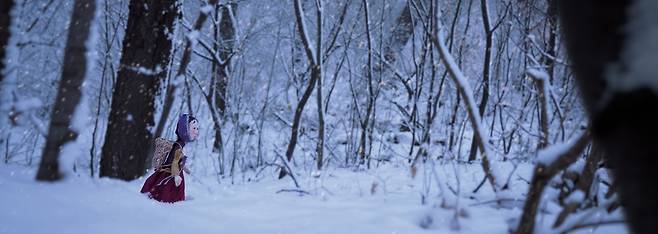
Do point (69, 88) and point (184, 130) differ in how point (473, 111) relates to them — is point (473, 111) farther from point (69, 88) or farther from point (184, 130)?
point (184, 130)

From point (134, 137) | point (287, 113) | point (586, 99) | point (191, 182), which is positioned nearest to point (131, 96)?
point (134, 137)

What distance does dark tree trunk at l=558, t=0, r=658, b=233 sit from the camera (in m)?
0.54

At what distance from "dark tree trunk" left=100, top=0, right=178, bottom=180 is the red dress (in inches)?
13.7

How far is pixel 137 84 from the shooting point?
12.0 feet

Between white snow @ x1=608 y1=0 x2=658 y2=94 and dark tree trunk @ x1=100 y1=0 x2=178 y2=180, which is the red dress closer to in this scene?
dark tree trunk @ x1=100 y1=0 x2=178 y2=180

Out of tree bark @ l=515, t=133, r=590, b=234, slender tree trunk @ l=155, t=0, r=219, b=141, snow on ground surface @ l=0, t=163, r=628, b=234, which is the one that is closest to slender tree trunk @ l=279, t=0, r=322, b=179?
slender tree trunk @ l=155, t=0, r=219, b=141

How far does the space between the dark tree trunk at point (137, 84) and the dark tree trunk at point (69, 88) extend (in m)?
1.20

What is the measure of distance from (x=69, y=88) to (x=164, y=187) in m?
1.34

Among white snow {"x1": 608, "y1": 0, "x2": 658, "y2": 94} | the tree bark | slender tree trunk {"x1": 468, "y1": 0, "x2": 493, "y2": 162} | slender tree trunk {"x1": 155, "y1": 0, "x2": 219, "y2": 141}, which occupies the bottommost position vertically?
the tree bark

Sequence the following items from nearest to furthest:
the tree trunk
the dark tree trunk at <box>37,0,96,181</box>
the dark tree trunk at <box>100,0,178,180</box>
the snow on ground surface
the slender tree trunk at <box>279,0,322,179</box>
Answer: the snow on ground surface, the dark tree trunk at <box>37,0,96,181</box>, the dark tree trunk at <box>100,0,178,180</box>, the slender tree trunk at <box>279,0,322,179</box>, the tree trunk

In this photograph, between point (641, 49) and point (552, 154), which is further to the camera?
point (552, 154)

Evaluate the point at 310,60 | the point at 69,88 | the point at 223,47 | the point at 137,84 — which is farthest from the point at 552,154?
the point at 223,47

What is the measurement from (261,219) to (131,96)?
1717 millimetres

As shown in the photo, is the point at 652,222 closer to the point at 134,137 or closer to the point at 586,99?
the point at 586,99
